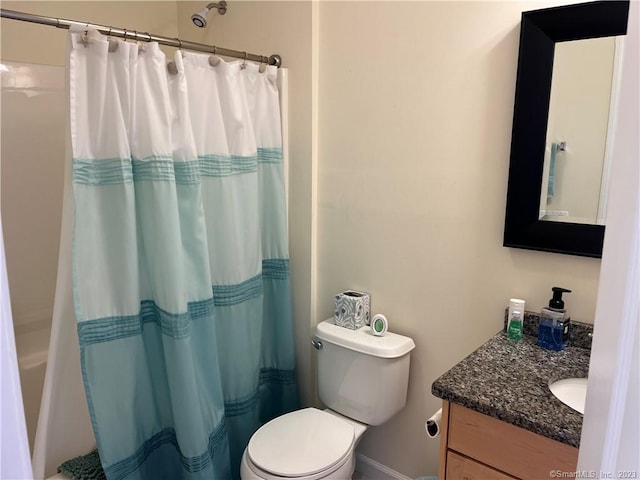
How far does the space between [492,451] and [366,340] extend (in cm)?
72

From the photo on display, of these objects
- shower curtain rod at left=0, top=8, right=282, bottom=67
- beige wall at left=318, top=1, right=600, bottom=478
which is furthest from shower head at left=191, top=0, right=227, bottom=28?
beige wall at left=318, top=1, right=600, bottom=478

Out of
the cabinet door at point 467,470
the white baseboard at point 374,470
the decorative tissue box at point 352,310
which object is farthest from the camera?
the white baseboard at point 374,470

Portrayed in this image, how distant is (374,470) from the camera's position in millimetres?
2080

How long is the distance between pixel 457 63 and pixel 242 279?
A: 44.6 inches

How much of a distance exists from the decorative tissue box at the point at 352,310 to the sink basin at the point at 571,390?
811 mm

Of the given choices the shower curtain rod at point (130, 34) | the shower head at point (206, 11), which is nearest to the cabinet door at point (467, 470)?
the shower curtain rod at point (130, 34)

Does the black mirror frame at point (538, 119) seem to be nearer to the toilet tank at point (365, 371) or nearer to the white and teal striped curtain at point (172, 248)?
the toilet tank at point (365, 371)

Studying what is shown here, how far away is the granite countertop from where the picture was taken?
1.04 meters

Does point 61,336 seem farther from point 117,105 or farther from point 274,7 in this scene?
point 274,7

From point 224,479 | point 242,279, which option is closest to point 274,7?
point 242,279

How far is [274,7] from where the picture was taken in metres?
1.97

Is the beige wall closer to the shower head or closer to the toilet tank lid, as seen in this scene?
the toilet tank lid

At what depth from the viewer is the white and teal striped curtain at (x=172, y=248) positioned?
4.78 ft

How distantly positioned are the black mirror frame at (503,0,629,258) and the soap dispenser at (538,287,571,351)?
15 cm
